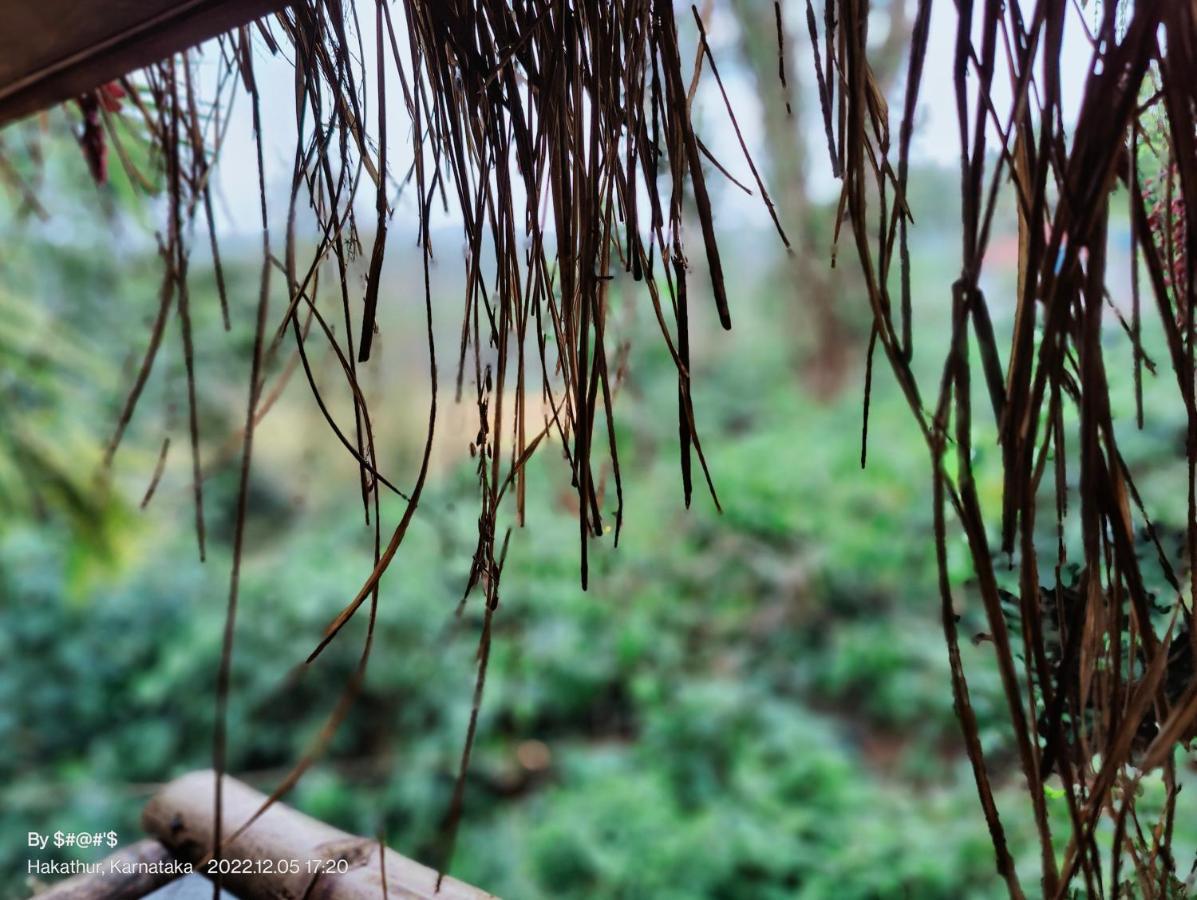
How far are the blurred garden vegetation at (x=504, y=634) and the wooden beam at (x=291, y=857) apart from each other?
2.82ft

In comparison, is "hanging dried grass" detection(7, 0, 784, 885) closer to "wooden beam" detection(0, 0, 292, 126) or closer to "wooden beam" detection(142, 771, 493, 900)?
"wooden beam" detection(0, 0, 292, 126)

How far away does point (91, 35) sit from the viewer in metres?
0.37

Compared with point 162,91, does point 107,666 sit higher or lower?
higher

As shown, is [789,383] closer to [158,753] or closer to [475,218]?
[158,753]

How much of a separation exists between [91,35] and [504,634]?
1.96m

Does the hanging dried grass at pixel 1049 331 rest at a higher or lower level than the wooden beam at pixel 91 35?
lower

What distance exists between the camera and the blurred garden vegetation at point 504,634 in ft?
5.80

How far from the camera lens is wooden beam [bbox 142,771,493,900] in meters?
0.58

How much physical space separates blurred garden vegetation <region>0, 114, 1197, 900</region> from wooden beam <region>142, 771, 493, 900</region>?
0.86 metres

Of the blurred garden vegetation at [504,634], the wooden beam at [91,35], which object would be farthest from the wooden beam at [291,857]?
the blurred garden vegetation at [504,634]

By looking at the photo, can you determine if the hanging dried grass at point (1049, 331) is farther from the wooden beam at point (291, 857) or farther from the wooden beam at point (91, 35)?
the wooden beam at point (291, 857)

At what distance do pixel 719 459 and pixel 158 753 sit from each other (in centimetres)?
182

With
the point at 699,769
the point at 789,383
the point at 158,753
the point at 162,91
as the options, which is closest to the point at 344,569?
the point at 158,753

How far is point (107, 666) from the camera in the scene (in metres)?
2.27
